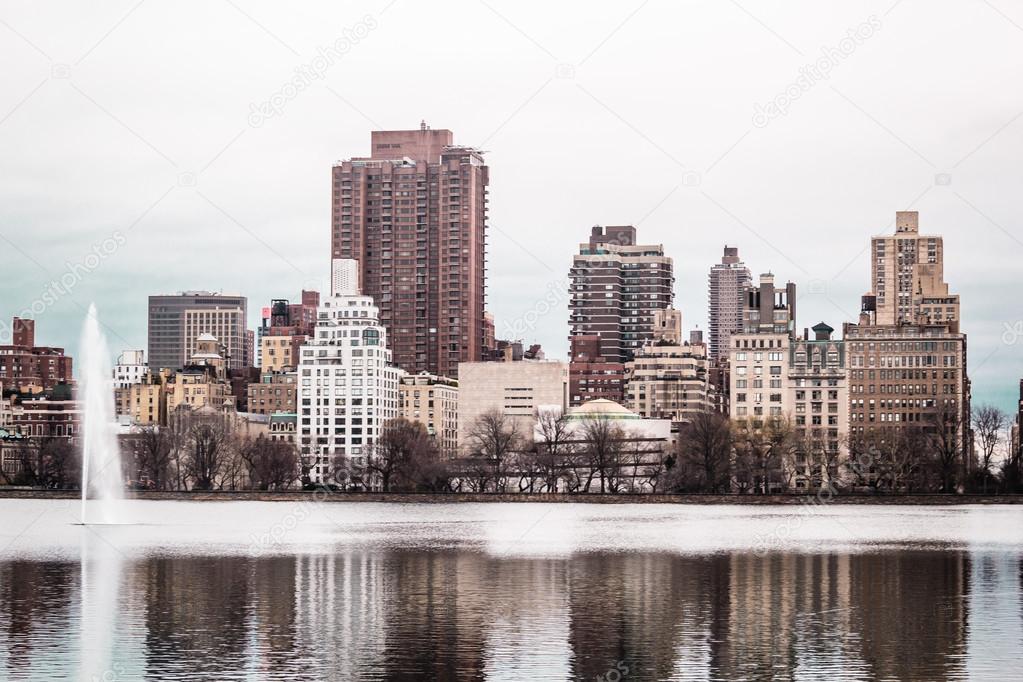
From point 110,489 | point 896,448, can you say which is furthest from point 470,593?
point 896,448

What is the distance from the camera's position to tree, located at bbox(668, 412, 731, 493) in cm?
18138

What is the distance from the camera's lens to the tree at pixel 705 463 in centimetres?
18138

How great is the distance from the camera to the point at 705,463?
598 feet

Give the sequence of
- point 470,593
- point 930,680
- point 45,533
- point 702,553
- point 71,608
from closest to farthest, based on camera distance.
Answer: point 930,680
point 71,608
point 470,593
point 702,553
point 45,533

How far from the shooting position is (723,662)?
43.2m

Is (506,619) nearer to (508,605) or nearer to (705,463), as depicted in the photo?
(508,605)

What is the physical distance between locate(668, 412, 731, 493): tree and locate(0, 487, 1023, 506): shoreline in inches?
142

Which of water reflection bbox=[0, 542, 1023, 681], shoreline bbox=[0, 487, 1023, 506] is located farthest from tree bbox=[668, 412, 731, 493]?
water reflection bbox=[0, 542, 1023, 681]

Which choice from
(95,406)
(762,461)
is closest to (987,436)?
(762,461)

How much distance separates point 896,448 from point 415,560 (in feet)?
410

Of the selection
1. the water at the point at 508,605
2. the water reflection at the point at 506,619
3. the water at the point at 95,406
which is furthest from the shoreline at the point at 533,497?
the water reflection at the point at 506,619

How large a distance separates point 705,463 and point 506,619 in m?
132

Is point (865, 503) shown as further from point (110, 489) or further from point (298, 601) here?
point (298, 601)

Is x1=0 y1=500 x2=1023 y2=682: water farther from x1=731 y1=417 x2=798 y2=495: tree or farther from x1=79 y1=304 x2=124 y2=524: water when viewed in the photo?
x1=731 y1=417 x2=798 y2=495: tree
